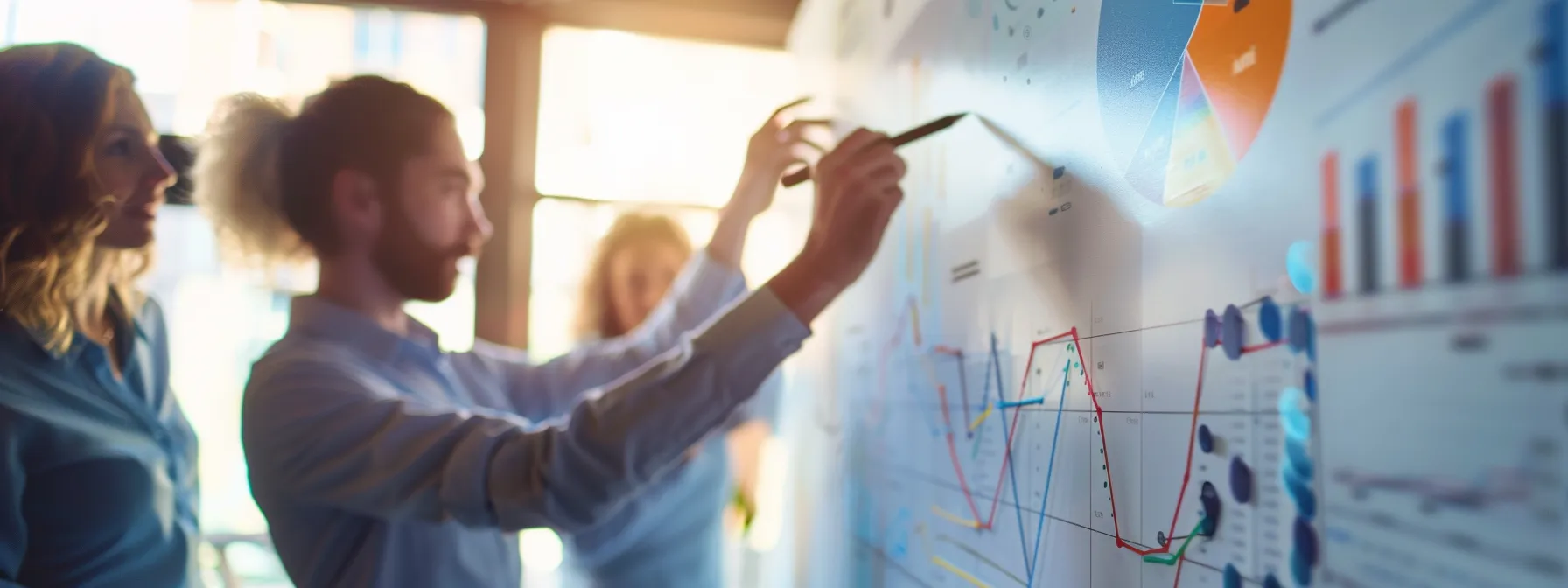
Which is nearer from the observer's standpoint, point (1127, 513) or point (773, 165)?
point (1127, 513)

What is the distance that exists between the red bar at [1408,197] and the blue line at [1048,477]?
0.27 metres

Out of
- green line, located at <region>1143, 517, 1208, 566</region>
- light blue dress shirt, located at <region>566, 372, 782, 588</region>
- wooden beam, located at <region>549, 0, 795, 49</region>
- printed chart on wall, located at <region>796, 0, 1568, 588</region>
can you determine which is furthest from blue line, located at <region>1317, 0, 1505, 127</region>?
wooden beam, located at <region>549, 0, 795, 49</region>

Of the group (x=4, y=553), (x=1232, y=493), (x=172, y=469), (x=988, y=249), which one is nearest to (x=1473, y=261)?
(x=1232, y=493)

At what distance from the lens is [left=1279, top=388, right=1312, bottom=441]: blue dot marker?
14.9 inches

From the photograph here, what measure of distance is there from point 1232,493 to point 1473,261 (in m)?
0.16

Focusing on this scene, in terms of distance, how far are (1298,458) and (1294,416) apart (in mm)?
18

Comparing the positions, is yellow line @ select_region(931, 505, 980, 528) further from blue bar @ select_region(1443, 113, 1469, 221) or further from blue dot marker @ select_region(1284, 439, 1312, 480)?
blue bar @ select_region(1443, 113, 1469, 221)

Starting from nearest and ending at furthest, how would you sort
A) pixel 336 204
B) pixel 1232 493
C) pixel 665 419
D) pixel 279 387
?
pixel 1232 493 < pixel 665 419 < pixel 279 387 < pixel 336 204

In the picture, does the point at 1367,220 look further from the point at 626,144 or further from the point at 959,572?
the point at 626,144

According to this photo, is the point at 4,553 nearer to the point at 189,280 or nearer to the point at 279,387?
the point at 279,387

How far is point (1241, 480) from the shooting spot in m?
0.41

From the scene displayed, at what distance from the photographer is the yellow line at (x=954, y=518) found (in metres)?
0.76

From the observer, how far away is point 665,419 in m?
0.72

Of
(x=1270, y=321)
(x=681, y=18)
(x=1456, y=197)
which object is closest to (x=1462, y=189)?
(x=1456, y=197)
